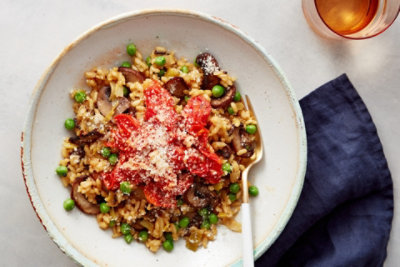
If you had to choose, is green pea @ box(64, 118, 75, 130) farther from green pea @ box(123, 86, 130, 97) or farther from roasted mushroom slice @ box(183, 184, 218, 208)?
roasted mushroom slice @ box(183, 184, 218, 208)

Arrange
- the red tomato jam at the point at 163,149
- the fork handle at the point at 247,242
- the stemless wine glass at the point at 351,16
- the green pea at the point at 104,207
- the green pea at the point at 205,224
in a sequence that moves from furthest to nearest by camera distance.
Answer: the stemless wine glass at the point at 351,16, the green pea at the point at 205,224, the green pea at the point at 104,207, the fork handle at the point at 247,242, the red tomato jam at the point at 163,149

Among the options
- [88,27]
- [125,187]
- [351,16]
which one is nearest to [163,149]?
[125,187]

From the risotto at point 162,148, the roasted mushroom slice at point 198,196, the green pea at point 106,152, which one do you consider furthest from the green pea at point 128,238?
the green pea at point 106,152

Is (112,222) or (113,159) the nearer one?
(113,159)

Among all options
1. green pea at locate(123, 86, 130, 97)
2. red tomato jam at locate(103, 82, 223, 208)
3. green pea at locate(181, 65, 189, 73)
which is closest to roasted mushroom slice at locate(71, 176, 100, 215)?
red tomato jam at locate(103, 82, 223, 208)

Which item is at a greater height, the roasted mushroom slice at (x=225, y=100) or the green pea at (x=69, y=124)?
the roasted mushroom slice at (x=225, y=100)

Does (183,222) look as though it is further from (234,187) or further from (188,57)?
(188,57)

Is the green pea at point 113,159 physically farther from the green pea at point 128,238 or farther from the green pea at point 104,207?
the green pea at point 128,238
